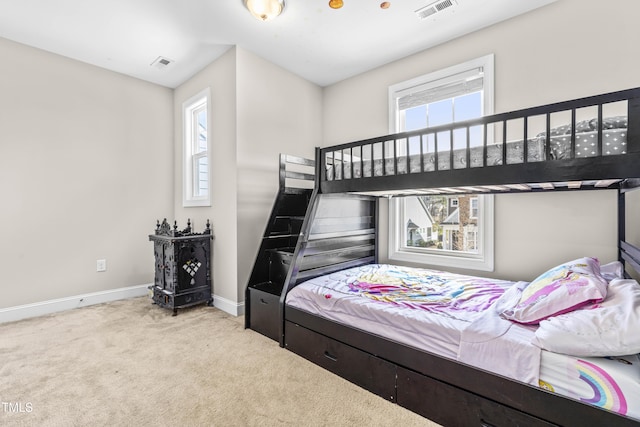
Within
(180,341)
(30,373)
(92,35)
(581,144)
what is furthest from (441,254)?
(92,35)

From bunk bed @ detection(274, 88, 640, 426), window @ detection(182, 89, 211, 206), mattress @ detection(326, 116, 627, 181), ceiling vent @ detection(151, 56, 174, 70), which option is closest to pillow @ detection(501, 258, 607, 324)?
bunk bed @ detection(274, 88, 640, 426)

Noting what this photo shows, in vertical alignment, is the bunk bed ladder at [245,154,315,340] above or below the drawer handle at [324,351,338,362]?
above

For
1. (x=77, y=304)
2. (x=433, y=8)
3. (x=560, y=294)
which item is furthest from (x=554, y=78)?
(x=77, y=304)

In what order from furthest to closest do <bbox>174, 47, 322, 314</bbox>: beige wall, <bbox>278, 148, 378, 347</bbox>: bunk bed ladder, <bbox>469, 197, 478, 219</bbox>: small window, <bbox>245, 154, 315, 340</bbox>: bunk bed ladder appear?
<bbox>174, 47, 322, 314</bbox>: beige wall
<bbox>469, 197, 478, 219</bbox>: small window
<bbox>245, 154, 315, 340</bbox>: bunk bed ladder
<bbox>278, 148, 378, 347</bbox>: bunk bed ladder

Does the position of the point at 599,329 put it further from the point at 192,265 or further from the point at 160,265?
the point at 160,265

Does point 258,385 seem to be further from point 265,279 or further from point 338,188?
point 338,188

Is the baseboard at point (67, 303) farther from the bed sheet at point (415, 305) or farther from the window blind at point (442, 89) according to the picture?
the window blind at point (442, 89)

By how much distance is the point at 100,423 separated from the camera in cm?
147

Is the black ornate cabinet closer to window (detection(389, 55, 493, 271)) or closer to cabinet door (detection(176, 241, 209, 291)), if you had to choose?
cabinet door (detection(176, 241, 209, 291))

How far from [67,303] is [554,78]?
16.4 ft

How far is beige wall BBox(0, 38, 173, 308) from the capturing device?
9.23 feet

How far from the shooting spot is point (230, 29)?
2674mm

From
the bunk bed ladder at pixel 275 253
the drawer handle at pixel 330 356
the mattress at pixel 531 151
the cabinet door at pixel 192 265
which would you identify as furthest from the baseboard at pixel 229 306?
the mattress at pixel 531 151

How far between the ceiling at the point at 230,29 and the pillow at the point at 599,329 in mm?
2299
